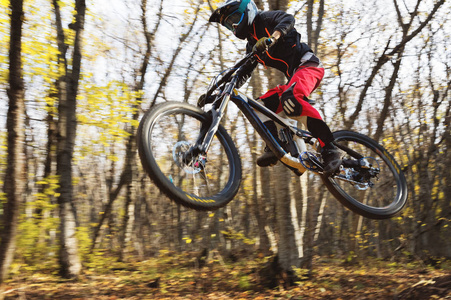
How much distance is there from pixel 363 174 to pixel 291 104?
1.30m

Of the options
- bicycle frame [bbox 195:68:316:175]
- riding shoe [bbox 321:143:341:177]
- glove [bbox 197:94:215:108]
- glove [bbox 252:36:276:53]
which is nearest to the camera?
glove [bbox 252:36:276:53]

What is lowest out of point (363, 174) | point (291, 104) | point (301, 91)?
point (363, 174)

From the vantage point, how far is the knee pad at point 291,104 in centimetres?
355

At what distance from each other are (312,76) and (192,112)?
1372 mm

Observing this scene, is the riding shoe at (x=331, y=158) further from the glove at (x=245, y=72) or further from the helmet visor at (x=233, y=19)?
the helmet visor at (x=233, y=19)

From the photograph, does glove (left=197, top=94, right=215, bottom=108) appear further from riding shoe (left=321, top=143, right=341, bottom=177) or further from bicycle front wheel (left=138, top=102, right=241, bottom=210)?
riding shoe (left=321, top=143, right=341, bottom=177)

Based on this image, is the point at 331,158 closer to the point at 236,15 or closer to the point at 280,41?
the point at 280,41

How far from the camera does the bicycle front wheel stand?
2746mm

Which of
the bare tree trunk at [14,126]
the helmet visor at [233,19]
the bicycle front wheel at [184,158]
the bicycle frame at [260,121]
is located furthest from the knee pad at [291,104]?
the bare tree trunk at [14,126]

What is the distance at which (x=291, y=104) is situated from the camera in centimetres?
356

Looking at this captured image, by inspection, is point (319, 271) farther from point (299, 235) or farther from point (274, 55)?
point (274, 55)

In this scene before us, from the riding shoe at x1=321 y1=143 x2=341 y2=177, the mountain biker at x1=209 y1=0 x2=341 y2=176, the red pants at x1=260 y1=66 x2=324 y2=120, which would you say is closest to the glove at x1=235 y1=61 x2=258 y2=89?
the mountain biker at x1=209 y1=0 x2=341 y2=176

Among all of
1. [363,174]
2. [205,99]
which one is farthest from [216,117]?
[363,174]

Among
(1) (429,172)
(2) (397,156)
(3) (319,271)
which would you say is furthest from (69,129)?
(1) (429,172)
